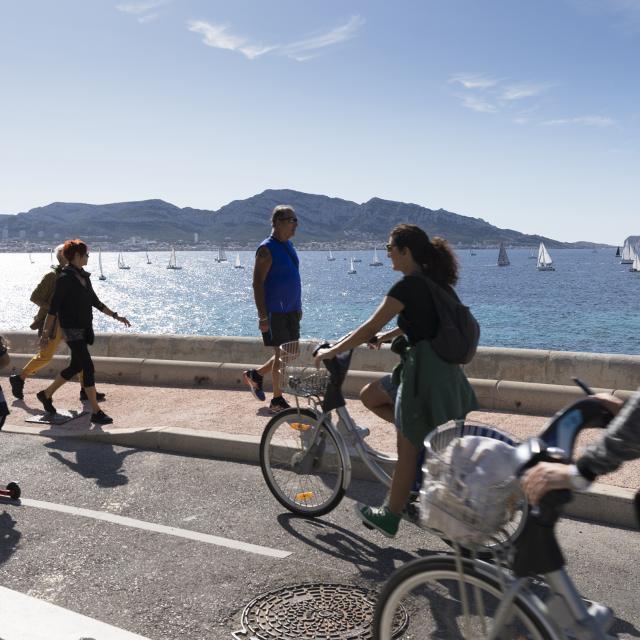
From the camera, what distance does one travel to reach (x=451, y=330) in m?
4.08

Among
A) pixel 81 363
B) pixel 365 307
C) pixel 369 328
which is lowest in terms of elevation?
pixel 365 307

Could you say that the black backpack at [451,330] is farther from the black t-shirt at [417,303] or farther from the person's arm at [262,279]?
the person's arm at [262,279]

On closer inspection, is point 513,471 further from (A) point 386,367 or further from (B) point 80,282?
(A) point 386,367

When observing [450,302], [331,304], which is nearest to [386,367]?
[450,302]

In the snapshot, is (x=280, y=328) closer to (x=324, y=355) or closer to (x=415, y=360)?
(x=324, y=355)

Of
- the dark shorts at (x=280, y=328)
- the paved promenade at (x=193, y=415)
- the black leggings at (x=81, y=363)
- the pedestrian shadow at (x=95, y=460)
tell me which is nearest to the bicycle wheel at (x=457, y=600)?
the paved promenade at (x=193, y=415)

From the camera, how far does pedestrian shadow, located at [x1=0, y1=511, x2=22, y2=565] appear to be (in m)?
4.61

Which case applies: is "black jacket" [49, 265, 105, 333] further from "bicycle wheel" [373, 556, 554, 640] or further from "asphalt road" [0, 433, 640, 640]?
"bicycle wheel" [373, 556, 554, 640]

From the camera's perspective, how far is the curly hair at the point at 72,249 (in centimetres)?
776

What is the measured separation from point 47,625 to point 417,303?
231 cm

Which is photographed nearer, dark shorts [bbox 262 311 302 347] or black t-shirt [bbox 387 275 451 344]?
black t-shirt [bbox 387 275 451 344]

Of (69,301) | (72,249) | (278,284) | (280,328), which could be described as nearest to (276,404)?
(280,328)

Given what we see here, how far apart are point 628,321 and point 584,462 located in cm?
6870

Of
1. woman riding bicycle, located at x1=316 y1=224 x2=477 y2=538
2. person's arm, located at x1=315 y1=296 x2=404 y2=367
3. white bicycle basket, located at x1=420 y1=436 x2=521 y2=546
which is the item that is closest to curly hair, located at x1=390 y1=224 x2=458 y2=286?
woman riding bicycle, located at x1=316 y1=224 x2=477 y2=538
